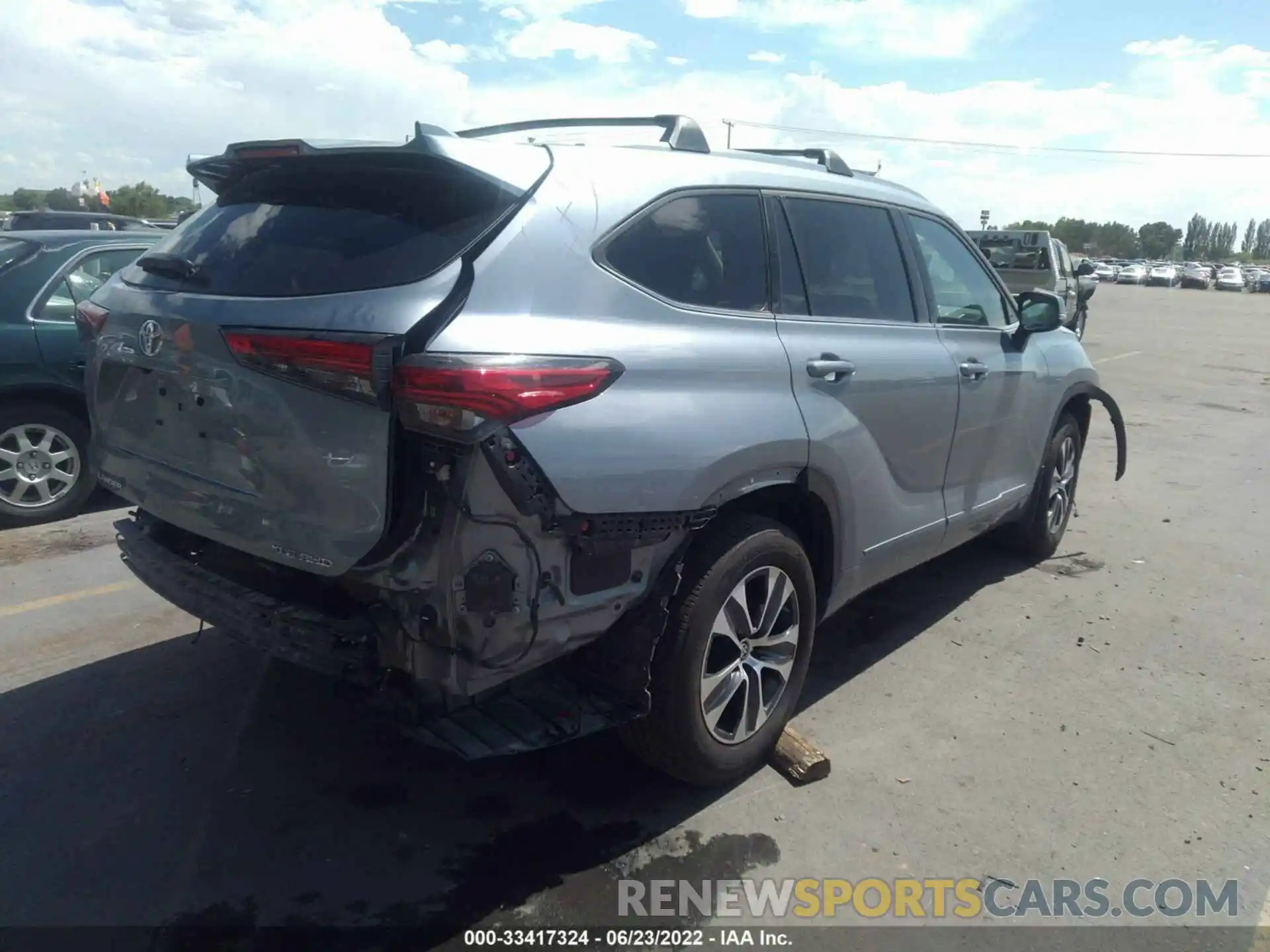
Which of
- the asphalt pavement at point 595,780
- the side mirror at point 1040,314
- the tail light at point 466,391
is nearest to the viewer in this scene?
the tail light at point 466,391

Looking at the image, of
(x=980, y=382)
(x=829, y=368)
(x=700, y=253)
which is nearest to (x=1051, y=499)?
(x=980, y=382)

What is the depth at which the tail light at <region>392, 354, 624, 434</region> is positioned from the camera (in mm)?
2467

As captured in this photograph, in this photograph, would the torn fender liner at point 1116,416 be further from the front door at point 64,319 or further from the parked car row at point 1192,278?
the parked car row at point 1192,278

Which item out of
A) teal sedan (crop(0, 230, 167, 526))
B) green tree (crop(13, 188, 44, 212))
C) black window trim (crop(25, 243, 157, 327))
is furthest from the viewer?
green tree (crop(13, 188, 44, 212))

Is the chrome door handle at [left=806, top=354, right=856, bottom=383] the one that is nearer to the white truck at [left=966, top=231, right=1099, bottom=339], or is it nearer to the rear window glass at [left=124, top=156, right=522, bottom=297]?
the rear window glass at [left=124, top=156, right=522, bottom=297]

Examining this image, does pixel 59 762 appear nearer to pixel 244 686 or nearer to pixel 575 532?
pixel 244 686

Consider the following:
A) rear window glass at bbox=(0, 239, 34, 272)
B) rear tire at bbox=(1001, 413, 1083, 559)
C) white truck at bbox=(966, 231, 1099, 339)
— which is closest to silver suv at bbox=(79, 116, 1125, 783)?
rear tire at bbox=(1001, 413, 1083, 559)

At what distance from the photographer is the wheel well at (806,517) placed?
341cm

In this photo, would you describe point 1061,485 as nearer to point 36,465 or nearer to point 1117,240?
point 36,465

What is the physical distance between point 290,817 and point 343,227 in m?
1.82

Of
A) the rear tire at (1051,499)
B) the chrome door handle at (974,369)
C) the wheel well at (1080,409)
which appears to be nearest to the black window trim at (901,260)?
the chrome door handle at (974,369)

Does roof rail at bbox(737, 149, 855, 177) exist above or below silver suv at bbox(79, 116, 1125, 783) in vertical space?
above

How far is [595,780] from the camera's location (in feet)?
11.4

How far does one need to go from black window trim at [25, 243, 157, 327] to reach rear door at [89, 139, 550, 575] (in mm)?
3449
